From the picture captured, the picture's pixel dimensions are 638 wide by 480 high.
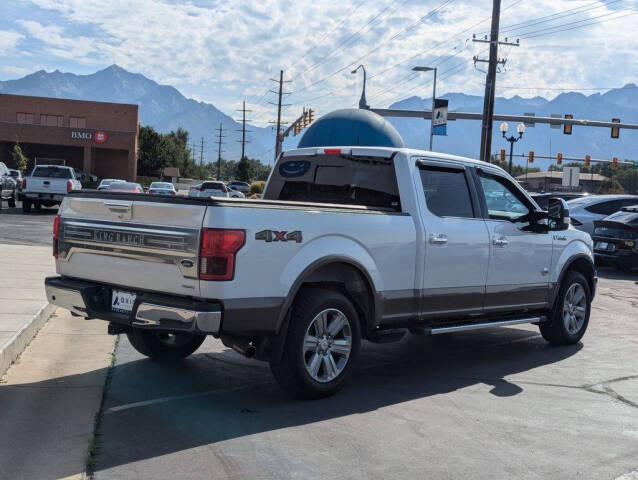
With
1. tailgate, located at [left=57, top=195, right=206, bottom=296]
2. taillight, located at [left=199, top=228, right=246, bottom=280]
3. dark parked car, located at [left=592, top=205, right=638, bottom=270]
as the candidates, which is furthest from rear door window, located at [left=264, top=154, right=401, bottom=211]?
dark parked car, located at [left=592, top=205, right=638, bottom=270]

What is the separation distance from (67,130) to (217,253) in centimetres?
6721

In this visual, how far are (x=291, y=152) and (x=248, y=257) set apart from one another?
2715mm

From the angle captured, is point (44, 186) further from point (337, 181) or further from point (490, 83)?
point (337, 181)

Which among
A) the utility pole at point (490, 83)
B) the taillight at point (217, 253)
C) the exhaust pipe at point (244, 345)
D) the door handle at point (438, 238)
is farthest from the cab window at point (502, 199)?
the utility pole at point (490, 83)

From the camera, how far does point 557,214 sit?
26.2ft

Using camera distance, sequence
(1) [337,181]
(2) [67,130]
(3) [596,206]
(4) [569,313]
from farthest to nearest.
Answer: (2) [67,130] < (3) [596,206] < (4) [569,313] < (1) [337,181]

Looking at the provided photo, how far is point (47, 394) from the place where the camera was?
5754 mm

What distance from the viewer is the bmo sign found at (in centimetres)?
6775

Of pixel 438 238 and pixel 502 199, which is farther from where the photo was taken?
pixel 502 199

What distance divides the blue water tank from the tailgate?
15649 mm

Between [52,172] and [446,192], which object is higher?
[52,172]

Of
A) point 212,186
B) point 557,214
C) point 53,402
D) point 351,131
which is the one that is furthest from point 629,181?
point 53,402

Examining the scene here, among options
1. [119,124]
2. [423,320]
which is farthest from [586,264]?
[119,124]

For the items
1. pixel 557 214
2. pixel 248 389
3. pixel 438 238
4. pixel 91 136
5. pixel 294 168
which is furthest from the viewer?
pixel 91 136
